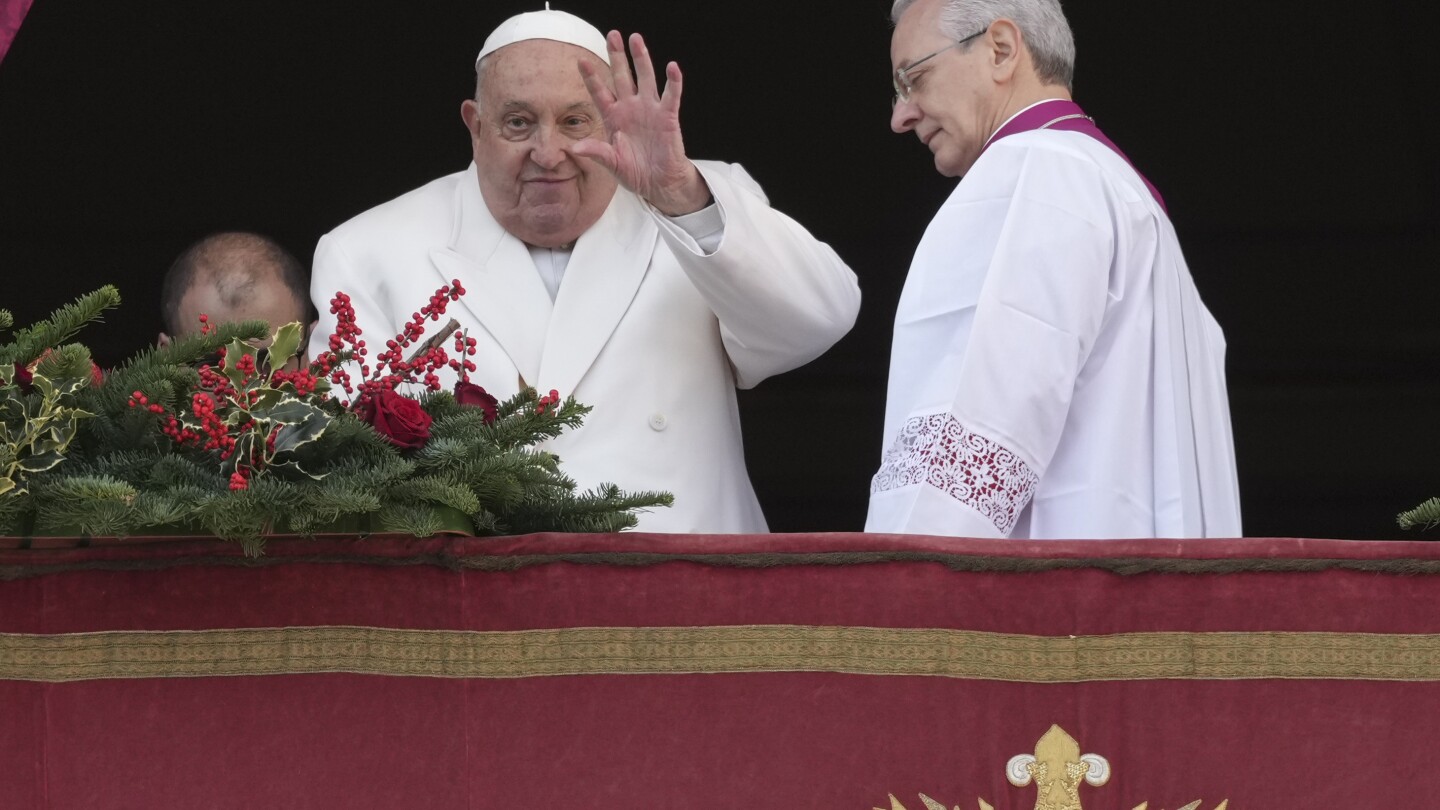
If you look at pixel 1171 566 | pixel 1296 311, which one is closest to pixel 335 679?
pixel 1171 566

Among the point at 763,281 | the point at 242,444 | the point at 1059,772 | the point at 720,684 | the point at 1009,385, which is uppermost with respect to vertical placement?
the point at 763,281

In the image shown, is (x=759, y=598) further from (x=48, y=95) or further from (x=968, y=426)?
(x=48, y=95)

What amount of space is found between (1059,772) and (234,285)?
7.66 feet

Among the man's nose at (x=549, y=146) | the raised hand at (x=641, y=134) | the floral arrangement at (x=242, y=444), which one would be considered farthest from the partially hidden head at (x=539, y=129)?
the floral arrangement at (x=242, y=444)

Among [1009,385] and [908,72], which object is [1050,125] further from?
[1009,385]

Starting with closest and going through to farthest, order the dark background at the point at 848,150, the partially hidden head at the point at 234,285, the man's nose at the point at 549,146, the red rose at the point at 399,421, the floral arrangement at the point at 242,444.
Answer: the floral arrangement at the point at 242,444 → the red rose at the point at 399,421 → the man's nose at the point at 549,146 → the partially hidden head at the point at 234,285 → the dark background at the point at 848,150

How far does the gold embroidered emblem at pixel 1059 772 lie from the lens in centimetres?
205

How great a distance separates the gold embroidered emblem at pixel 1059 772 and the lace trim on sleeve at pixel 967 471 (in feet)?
2.43

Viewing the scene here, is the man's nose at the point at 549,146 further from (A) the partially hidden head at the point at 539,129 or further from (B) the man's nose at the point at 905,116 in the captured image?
(B) the man's nose at the point at 905,116

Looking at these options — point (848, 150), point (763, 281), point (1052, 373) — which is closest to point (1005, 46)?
point (763, 281)

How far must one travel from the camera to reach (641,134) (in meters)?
2.98

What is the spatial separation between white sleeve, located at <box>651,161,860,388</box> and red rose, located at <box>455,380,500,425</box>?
2.52 feet

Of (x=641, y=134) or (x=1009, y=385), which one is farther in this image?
(x=641, y=134)

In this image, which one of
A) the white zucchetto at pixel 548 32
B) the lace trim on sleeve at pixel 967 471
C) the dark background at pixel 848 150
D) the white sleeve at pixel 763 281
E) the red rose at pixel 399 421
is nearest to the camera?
the red rose at pixel 399 421
